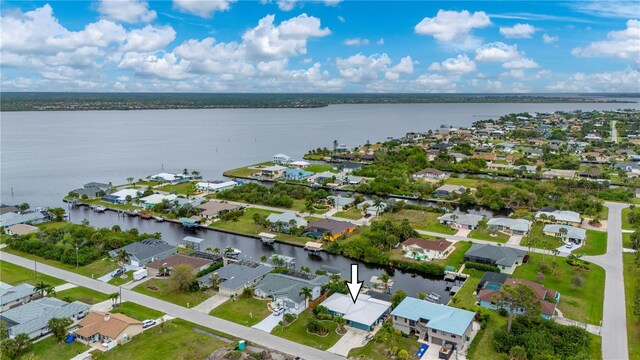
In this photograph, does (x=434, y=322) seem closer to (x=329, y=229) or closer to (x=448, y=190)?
(x=329, y=229)

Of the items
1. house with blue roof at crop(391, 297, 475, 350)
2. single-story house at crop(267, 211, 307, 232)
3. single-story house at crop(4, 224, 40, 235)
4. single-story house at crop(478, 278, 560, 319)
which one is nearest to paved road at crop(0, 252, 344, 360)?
house with blue roof at crop(391, 297, 475, 350)

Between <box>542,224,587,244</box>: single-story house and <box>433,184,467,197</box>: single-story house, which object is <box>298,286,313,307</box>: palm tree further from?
<box>433,184,467,197</box>: single-story house

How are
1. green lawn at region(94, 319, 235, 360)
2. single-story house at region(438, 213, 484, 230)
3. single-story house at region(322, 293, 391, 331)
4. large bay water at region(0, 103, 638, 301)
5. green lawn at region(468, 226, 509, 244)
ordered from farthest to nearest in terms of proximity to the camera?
single-story house at region(438, 213, 484, 230) → large bay water at region(0, 103, 638, 301) → green lawn at region(468, 226, 509, 244) → single-story house at region(322, 293, 391, 331) → green lawn at region(94, 319, 235, 360)

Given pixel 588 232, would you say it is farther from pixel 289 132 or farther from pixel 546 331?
pixel 289 132

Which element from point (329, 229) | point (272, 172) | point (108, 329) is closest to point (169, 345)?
point (108, 329)

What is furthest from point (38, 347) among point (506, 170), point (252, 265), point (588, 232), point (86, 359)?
point (506, 170)

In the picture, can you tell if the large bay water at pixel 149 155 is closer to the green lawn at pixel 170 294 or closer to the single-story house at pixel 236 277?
the single-story house at pixel 236 277

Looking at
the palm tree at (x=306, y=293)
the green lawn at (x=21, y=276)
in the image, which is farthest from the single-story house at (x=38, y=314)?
the palm tree at (x=306, y=293)
